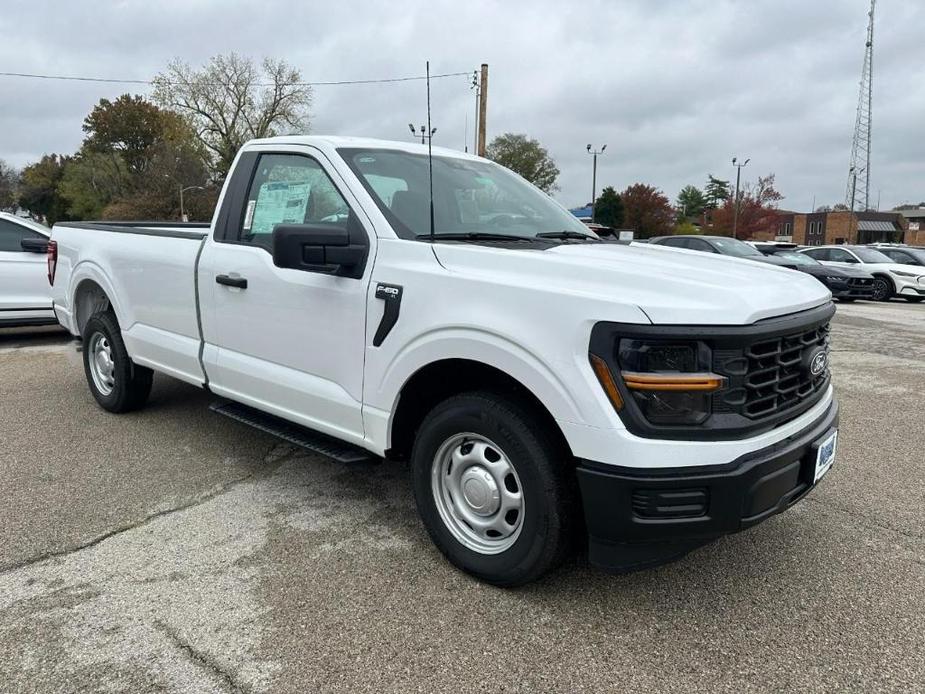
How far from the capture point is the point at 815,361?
283 centimetres

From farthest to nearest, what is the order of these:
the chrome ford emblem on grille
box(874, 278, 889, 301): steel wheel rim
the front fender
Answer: box(874, 278, 889, 301): steel wheel rim → the chrome ford emblem on grille → the front fender

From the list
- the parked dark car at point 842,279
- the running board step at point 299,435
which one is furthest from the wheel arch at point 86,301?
the parked dark car at point 842,279

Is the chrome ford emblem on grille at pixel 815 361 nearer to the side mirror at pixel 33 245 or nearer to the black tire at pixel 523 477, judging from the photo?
the black tire at pixel 523 477

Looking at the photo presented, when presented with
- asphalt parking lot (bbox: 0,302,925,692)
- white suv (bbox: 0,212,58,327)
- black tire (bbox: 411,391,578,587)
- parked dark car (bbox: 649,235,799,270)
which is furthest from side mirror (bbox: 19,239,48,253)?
parked dark car (bbox: 649,235,799,270)

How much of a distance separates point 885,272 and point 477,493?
728 inches

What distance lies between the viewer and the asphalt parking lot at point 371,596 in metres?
2.39

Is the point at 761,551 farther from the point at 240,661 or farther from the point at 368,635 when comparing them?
the point at 240,661

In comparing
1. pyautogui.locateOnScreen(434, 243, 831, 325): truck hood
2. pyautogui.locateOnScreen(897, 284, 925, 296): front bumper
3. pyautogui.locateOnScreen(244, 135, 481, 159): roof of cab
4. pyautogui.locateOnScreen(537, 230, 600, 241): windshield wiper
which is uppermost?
pyautogui.locateOnScreen(244, 135, 481, 159): roof of cab

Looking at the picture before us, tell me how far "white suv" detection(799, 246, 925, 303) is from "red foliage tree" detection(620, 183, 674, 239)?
50.9 m

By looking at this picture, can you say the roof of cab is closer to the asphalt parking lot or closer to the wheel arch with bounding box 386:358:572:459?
the wheel arch with bounding box 386:358:572:459

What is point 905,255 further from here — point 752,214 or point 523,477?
point 752,214

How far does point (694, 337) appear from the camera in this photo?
2.33 metres

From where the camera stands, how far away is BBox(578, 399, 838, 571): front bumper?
7.75 feet

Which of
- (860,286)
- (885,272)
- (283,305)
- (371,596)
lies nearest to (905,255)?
(885,272)
